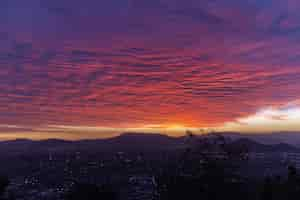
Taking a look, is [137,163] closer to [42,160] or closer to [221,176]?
[42,160]

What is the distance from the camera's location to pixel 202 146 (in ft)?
76.1

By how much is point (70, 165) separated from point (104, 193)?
5075 centimetres

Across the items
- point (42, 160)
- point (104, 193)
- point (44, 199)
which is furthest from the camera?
point (42, 160)

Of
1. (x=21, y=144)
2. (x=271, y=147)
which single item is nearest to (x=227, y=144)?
(x=271, y=147)

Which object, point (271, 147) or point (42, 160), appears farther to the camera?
point (271, 147)

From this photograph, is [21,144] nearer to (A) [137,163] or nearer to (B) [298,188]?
(A) [137,163]

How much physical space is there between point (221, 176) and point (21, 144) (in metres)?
92.3

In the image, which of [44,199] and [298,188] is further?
[44,199]

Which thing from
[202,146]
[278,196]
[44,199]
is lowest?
[44,199]

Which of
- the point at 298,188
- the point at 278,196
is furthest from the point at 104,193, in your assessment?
the point at 298,188

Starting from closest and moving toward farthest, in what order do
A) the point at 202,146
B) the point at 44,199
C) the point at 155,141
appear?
the point at 202,146, the point at 44,199, the point at 155,141

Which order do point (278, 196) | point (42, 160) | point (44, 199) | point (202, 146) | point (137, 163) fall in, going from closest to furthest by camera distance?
point (278, 196) → point (202, 146) → point (44, 199) → point (137, 163) → point (42, 160)

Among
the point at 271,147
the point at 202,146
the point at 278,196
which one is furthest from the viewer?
the point at 271,147

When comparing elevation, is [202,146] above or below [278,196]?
above
